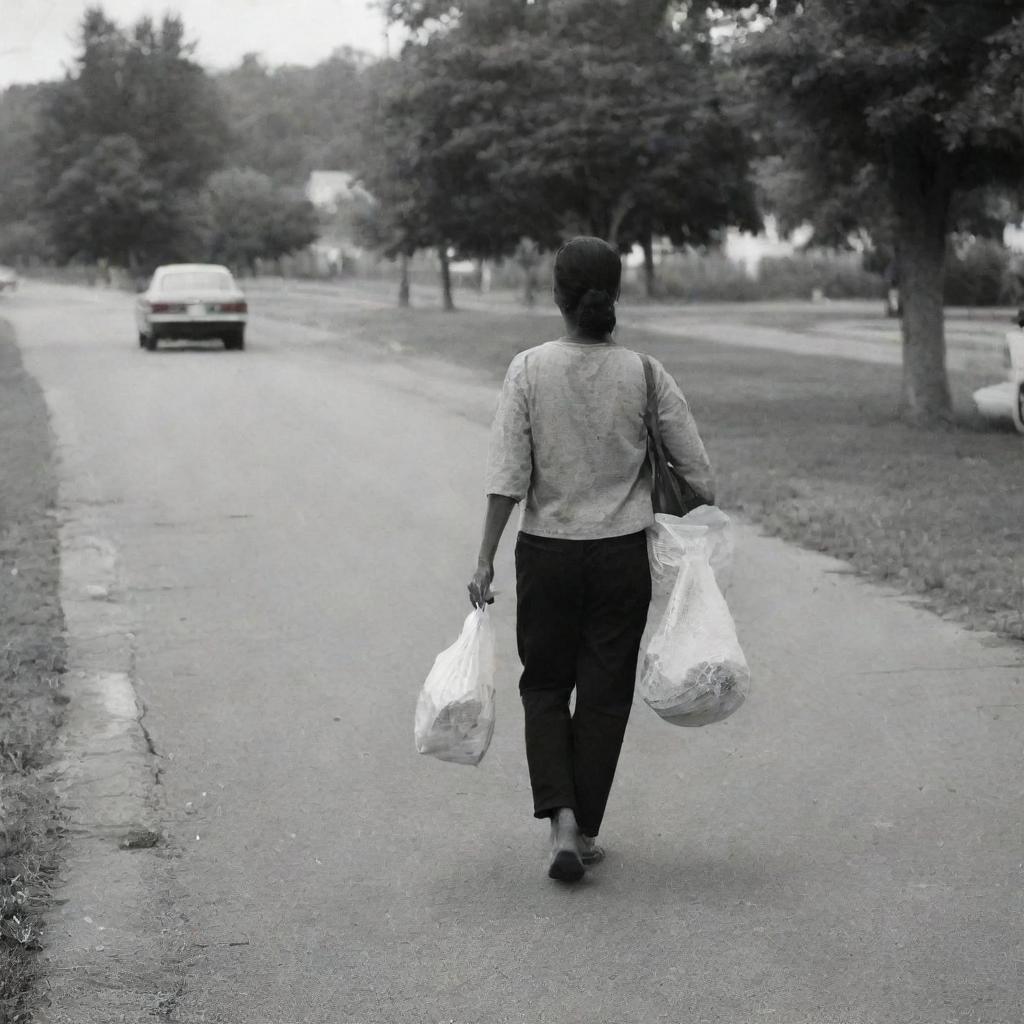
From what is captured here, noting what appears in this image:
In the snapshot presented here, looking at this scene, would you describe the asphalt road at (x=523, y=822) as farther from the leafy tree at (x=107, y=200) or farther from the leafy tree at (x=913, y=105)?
→ the leafy tree at (x=107, y=200)

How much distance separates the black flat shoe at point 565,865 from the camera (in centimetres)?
457

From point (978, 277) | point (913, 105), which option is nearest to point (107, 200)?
point (978, 277)

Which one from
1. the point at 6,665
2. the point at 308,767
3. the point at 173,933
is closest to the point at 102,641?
the point at 6,665

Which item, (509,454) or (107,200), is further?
(107,200)

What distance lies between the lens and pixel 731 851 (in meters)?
4.90

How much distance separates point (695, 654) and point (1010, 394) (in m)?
11.5

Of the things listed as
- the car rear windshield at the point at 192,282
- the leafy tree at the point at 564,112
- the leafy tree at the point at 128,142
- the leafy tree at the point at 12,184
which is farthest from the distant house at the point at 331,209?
the car rear windshield at the point at 192,282

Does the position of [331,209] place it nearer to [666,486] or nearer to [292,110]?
[292,110]

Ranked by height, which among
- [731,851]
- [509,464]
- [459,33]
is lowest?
[731,851]

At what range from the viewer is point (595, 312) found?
452 cm

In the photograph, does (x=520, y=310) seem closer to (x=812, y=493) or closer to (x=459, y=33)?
(x=459, y=33)

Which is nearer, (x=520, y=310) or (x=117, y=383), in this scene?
(x=117, y=383)

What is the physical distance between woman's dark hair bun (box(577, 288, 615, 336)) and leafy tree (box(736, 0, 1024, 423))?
923cm

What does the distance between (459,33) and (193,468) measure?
23069 mm
